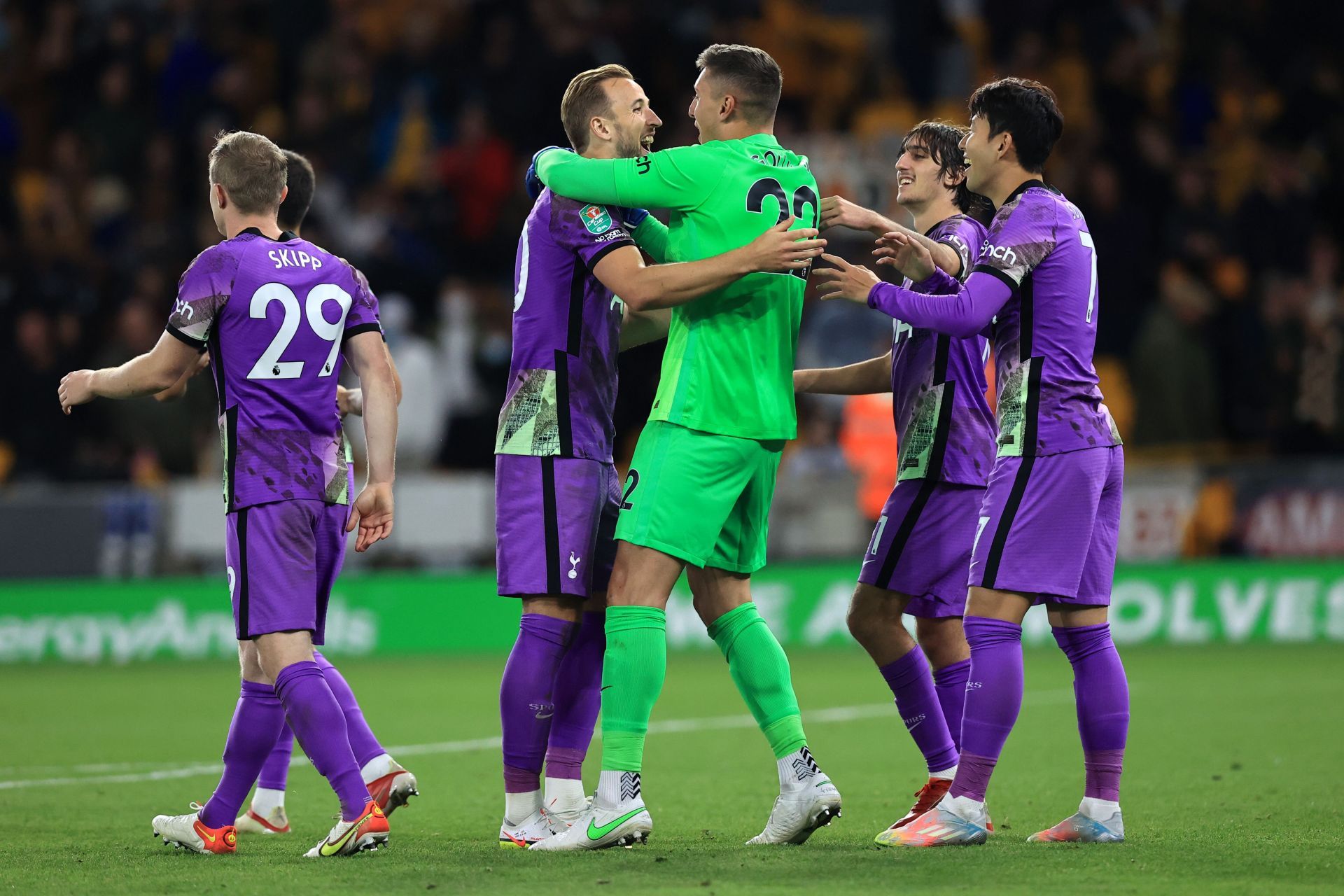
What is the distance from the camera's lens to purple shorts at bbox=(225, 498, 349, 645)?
17.3ft

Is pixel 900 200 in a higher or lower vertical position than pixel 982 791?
higher

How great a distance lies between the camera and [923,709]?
19.4 feet

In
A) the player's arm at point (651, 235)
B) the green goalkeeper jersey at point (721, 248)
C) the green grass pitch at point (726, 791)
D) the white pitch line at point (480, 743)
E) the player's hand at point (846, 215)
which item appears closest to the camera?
the green grass pitch at point (726, 791)

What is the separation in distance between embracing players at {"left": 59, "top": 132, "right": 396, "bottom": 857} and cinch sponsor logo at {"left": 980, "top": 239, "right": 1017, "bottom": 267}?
1.94 meters

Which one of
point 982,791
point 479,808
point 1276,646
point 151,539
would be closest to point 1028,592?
point 982,791

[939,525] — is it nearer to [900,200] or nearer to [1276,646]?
[900,200]

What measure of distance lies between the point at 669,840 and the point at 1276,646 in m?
8.74

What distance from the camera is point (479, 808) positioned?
6434 millimetres

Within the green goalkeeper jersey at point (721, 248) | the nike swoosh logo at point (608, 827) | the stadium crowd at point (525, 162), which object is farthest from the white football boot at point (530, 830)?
the stadium crowd at point (525, 162)

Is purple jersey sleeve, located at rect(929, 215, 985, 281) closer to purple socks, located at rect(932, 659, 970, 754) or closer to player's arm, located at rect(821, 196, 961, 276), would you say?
player's arm, located at rect(821, 196, 961, 276)

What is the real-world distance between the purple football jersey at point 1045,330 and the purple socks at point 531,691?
5.00 feet

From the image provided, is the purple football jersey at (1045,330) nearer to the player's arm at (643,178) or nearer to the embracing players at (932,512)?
the embracing players at (932,512)

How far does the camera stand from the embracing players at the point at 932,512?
5879 millimetres

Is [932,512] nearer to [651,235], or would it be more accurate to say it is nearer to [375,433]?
[651,235]
